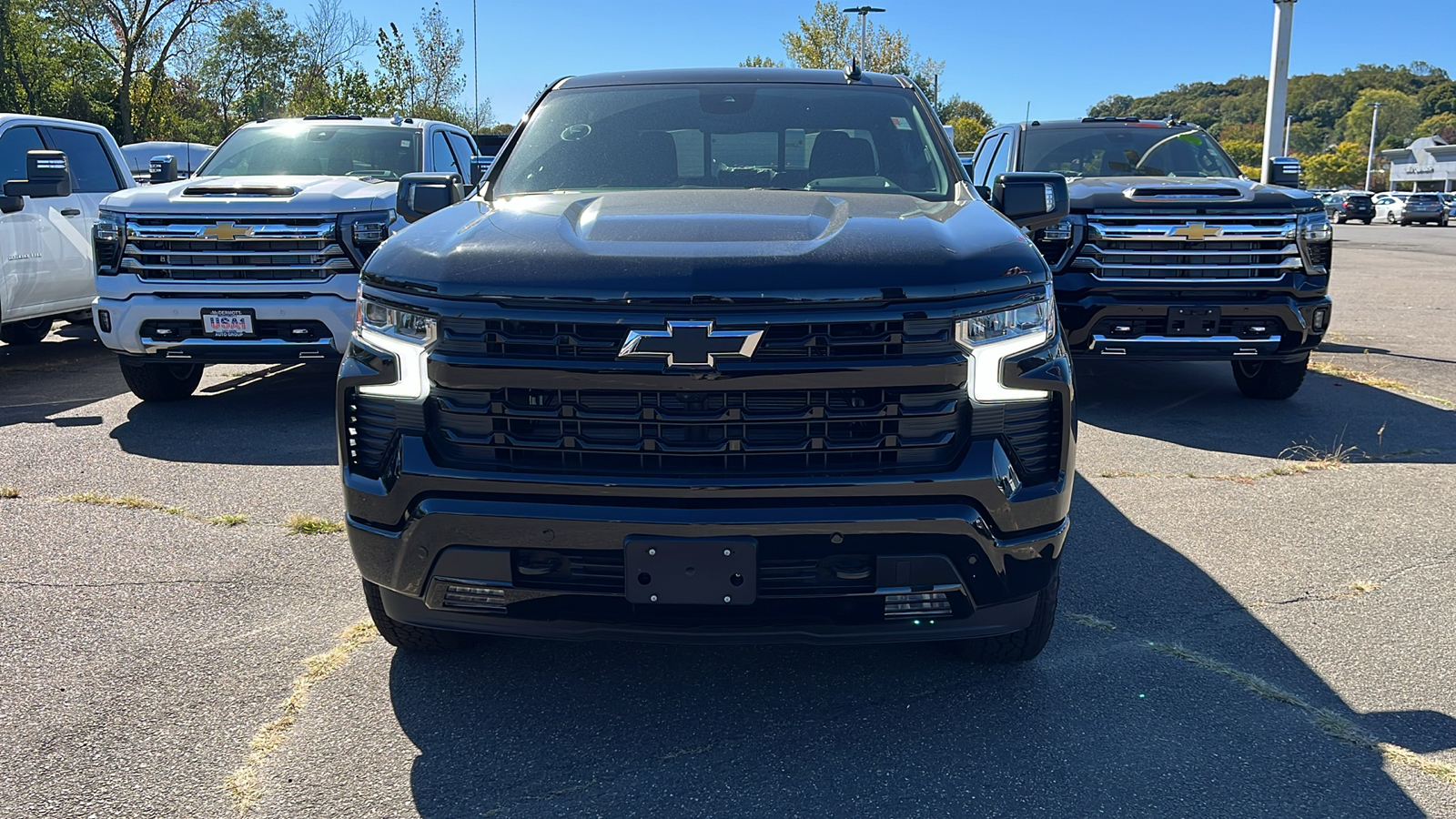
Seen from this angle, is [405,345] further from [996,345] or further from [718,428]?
[996,345]

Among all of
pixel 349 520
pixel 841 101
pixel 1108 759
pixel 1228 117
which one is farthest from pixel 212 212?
pixel 1228 117

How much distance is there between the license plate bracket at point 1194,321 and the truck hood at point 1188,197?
2.10ft

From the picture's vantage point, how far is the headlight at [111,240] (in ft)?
23.0

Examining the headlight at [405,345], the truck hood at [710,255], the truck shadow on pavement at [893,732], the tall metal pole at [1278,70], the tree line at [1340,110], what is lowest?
the truck shadow on pavement at [893,732]

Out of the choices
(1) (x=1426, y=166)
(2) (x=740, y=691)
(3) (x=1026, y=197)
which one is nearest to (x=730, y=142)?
(3) (x=1026, y=197)

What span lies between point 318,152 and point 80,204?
234 centimetres

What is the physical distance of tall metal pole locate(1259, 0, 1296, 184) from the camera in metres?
11.7

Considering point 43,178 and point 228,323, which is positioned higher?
point 43,178

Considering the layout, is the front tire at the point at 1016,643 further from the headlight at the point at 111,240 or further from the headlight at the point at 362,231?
the headlight at the point at 111,240

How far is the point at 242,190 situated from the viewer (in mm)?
7160

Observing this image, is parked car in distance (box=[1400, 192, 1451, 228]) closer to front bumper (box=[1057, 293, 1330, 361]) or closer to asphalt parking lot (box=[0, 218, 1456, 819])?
front bumper (box=[1057, 293, 1330, 361])

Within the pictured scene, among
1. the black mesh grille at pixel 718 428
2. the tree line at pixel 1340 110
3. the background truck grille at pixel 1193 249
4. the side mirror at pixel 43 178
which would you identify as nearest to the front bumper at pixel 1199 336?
the background truck grille at pixel 1193 249

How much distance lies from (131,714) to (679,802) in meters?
1.59

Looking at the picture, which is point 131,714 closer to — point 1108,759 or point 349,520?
point 349,520
